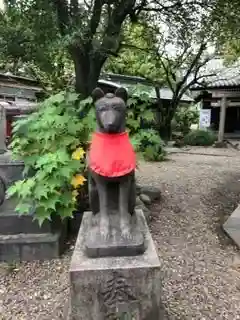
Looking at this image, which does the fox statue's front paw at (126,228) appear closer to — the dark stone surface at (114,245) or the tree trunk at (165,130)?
the dark stone surface at (114,245)

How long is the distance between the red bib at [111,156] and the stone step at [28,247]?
1.67m

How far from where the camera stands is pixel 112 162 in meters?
2.57

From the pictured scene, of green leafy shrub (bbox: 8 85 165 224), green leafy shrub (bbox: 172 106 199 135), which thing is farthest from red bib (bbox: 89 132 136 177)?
green leafy shrub (bbox: 172 106 199 135)

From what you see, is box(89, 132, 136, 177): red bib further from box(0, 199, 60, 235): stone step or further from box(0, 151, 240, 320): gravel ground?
box(0, 199, 60, 235): stone step

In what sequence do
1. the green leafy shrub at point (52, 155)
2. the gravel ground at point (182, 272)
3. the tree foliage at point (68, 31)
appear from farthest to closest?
the tree foliage at point (68, 31) < the green leafy shrub at point (52, 155) < the gravel ground at point (182, 272)

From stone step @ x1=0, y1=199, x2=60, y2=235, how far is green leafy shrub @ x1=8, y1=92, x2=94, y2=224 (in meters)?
0.18

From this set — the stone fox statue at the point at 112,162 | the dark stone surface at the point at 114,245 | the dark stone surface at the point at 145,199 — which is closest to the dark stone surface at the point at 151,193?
the dark stone surface at the point at 145,199

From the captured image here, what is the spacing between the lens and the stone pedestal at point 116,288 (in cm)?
241

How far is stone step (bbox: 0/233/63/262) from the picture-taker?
388 cm

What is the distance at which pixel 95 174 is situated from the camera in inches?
104

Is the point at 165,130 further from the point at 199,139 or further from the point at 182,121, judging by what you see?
the point at 182,121

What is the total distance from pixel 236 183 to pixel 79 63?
4264 mm

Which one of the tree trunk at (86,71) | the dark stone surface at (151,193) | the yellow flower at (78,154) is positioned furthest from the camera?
the dark stone surface at (151,193)

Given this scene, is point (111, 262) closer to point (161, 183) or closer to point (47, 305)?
point (47, 305)
